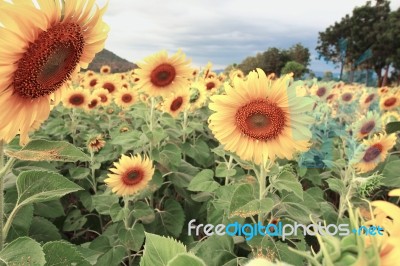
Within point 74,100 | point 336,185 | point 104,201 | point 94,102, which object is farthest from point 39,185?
point 94,102

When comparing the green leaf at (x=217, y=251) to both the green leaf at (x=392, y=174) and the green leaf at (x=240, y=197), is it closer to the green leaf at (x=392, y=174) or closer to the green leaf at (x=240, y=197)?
the green leaf at (x=240, y=197)

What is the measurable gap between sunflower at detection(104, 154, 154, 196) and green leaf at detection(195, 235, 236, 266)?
88cm

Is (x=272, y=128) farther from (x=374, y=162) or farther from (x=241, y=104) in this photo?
(x=374, y=162)

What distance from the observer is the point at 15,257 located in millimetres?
1320

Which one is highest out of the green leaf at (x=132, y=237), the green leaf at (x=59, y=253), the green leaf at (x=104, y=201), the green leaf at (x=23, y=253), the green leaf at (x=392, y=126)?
the green leaf at (x=392, y=126)

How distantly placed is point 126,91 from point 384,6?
42.5 meters

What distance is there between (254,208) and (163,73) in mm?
2093

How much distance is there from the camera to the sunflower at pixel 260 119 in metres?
1.97

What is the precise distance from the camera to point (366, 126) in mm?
3482

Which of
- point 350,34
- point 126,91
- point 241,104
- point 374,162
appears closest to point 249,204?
point 241,104

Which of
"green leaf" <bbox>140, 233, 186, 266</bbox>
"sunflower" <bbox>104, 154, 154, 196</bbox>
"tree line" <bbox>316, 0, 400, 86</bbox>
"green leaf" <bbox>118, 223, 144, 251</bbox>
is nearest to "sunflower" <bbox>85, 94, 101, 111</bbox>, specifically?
"sunflower" <bbox>104, 154, 154, 196</bbox>

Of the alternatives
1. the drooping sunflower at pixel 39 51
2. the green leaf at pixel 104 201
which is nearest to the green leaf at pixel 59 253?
the drooping sunflower at pixel 39 51

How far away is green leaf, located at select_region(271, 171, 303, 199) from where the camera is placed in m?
1.95

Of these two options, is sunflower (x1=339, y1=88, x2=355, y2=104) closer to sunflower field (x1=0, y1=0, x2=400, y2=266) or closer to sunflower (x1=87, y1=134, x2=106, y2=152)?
sunflower field (x1=0, y1=0, x2=400, y2=266)
